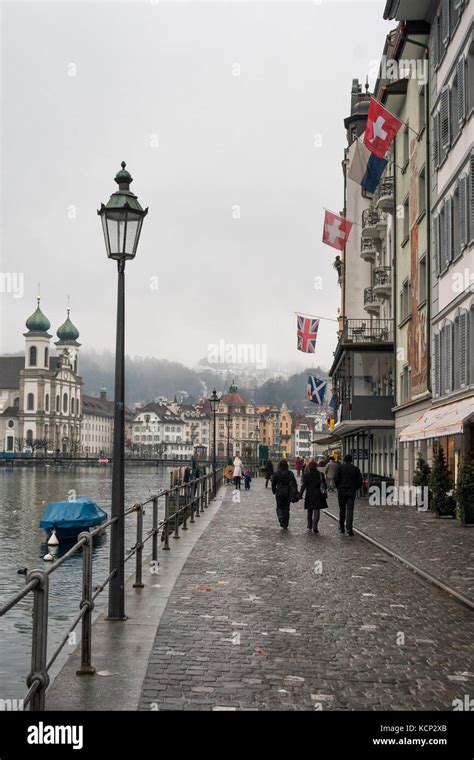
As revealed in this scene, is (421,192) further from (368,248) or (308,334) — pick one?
(368,248)

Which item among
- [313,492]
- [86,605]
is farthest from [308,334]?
[86,605]

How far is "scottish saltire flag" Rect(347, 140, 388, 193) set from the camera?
97.1ft

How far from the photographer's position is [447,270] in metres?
26.8

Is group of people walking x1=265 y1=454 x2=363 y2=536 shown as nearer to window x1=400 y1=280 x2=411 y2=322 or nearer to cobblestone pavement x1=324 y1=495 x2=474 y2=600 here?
cobblestone pavement x1=324 y1=495 x2=474 y2=600

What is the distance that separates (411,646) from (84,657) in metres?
3.09

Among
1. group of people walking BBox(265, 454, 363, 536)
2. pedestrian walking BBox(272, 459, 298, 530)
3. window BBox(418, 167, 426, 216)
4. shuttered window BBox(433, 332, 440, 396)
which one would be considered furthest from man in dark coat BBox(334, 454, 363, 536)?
window BBox(418, 167, 426, 216)

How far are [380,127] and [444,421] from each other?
9.09m

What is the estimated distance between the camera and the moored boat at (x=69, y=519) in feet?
90.9

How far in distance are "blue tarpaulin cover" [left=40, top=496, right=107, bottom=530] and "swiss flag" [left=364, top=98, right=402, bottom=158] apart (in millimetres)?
14410

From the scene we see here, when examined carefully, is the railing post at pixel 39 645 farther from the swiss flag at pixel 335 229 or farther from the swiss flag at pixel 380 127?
the swiss flag at pixel 335 229

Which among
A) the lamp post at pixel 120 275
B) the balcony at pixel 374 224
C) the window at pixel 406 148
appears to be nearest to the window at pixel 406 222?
the window at pixel 406 148

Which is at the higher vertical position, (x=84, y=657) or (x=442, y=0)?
(x=442, y=0)
